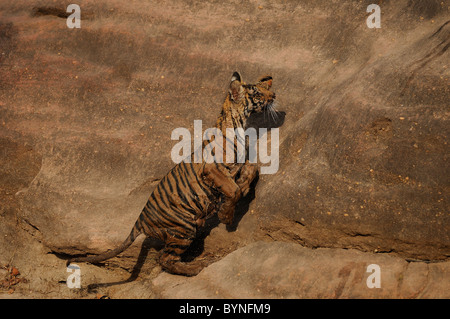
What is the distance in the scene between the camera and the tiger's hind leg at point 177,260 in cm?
559

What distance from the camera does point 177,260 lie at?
223 inches

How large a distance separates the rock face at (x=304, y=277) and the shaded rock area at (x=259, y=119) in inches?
0.6

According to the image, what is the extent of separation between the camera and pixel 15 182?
22.7ft

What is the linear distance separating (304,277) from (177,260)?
1475mm

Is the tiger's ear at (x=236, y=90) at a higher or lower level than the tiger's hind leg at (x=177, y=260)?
higher

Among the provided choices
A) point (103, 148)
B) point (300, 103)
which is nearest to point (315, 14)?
point (300, 103)

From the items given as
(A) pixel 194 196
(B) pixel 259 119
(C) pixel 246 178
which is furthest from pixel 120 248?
(B) pixel 259 119

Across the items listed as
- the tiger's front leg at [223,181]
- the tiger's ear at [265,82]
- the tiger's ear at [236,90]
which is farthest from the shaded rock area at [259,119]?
the tiger's ear at [236,90]

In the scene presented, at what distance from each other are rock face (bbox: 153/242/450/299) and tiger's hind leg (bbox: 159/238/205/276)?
11 centimetres

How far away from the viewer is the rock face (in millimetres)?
4695

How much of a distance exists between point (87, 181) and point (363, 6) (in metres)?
4.21

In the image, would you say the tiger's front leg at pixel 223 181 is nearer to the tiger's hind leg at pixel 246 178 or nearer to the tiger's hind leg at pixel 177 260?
the tiger's hind leg at pixel 246 178

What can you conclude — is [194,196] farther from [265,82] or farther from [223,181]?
[265,82]

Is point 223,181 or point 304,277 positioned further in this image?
point 223,181
